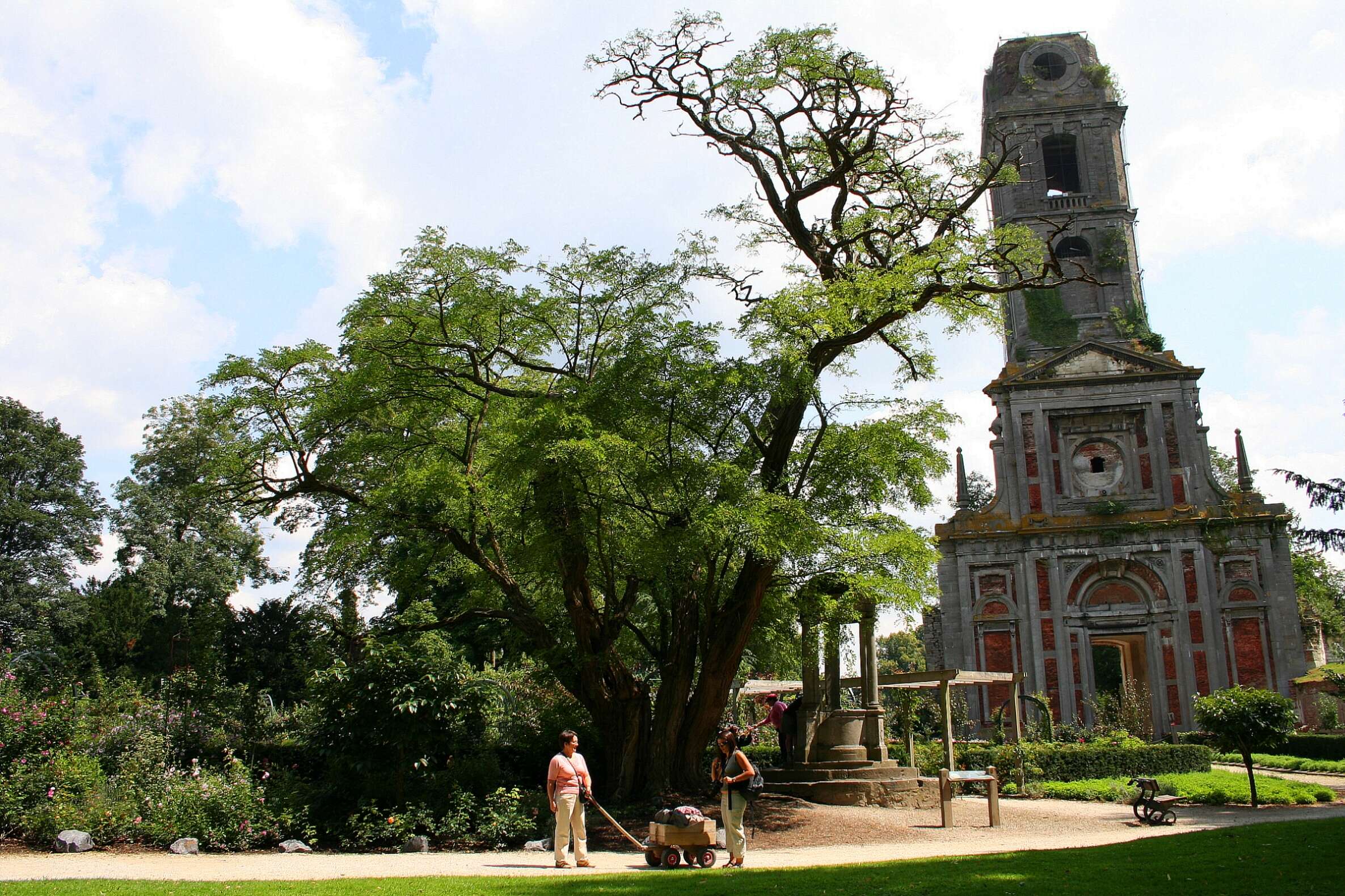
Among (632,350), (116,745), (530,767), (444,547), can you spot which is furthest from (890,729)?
(116,745)

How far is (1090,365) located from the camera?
34406mm

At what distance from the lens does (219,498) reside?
17.1 meters

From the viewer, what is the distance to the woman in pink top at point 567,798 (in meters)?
10.6

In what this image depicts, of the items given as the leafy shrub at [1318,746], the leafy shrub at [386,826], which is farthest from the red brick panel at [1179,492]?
the leafy shrub at [386,826]

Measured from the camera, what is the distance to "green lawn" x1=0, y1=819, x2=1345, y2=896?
7648 mm

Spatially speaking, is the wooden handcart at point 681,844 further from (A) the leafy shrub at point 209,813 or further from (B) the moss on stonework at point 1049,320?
(B) the moss on stonework at point 1049,320

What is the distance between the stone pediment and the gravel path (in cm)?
2066

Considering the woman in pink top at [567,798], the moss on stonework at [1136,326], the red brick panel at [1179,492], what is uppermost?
the moss on stonework at [1136,326]

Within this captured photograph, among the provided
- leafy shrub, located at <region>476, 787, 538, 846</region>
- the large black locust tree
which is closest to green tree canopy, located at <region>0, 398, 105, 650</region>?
the large black locust tree

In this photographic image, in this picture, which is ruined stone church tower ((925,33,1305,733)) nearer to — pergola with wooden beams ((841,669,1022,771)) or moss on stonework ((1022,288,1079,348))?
moss on stonework ((1022,288,1079,348))

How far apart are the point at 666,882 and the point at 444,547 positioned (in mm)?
9569

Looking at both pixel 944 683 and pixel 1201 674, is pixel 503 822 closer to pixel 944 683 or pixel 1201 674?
pixel 944 683

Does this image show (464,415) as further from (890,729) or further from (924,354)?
(890,729)

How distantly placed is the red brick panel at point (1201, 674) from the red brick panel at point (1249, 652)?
0.87m
